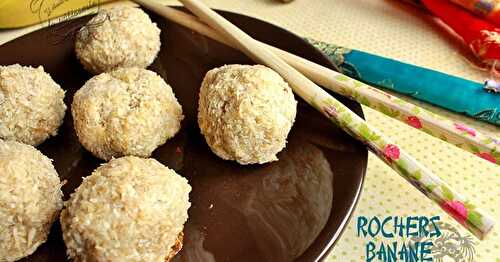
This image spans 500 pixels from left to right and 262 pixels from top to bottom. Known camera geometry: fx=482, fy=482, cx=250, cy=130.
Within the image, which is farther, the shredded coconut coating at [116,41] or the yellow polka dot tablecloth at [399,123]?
the shredded coconut coating at [116,41]

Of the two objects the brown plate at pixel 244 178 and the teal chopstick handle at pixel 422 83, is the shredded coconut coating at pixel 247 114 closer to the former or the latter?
the brown plate at pixel 244 178

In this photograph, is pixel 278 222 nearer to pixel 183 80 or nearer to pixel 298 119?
pixel 298 119

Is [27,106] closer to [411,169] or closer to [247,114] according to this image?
[247,114]

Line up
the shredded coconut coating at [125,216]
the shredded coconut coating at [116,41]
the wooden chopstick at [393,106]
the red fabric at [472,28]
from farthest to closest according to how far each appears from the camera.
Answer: the red fabric at [472,28] < the shredded coconut coating at [116,41] < the wooden chopstick at [393,106] < the shredded coconut coating at [125,216]

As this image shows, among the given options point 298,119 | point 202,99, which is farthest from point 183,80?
point 298,119

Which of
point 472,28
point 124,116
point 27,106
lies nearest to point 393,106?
point 124,116

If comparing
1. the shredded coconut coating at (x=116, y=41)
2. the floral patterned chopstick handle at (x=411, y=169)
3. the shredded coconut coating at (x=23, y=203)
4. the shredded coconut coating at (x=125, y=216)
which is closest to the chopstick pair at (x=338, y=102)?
the floral patterned chopstick handle at (x=411, y=169)
